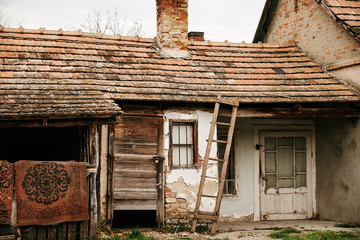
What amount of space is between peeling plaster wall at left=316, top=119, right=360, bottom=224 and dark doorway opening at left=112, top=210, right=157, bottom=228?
15.0ft

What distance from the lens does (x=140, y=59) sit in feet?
39.3

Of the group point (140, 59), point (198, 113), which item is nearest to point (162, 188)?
point (198, 113)

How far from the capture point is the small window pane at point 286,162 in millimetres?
12914

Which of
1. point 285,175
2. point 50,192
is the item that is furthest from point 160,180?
point 285,175

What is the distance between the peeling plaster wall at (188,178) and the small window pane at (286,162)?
2.60 metres

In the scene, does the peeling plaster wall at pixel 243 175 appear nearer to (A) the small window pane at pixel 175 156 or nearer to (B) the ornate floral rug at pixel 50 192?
(A) the small window pane at pixel 175 156

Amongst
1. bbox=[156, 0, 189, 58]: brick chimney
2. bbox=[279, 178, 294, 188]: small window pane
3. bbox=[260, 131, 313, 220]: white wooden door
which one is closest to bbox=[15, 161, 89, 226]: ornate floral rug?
bbox=[156, 0, 189, 58]: brick chimney

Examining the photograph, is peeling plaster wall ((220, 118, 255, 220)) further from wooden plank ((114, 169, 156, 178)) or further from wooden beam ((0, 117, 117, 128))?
wooden beam ((0, 117, 117, 128))

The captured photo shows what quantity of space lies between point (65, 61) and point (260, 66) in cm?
506

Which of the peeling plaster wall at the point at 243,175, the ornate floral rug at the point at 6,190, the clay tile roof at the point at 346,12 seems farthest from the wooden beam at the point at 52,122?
the clay tile roof at the point at 346,12

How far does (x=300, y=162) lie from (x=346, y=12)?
13.4ft

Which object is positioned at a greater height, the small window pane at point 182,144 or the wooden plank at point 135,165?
the small window pane at point 182,144

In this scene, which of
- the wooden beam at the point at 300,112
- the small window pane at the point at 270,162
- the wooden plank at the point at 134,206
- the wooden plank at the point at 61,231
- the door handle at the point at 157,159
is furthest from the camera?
the small window pane at the point at 270,162

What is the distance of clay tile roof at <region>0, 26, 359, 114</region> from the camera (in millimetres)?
9859
